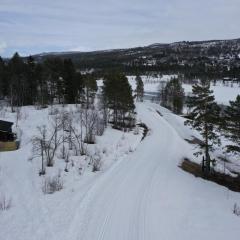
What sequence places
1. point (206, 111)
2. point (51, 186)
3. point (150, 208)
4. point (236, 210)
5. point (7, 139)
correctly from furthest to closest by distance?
1. point (7, 139)
2. point (206, 111)
3. point (51, 186)
4. point (236, 210)
5. point (150, 208)

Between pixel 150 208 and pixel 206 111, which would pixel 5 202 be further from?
pixel 206 111

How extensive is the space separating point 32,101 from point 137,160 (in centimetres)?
4980

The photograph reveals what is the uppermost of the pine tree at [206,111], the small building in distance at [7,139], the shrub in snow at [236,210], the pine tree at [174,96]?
the pine tree at [206,111]

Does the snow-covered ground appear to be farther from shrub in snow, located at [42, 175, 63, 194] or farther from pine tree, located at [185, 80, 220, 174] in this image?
pine tree, located at [185, 80, 220, 174]

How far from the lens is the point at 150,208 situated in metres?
20.6

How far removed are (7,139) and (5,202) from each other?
20170 mm

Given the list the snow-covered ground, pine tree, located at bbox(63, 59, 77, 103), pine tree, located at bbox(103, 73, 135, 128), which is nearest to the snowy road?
the snow-covered ground

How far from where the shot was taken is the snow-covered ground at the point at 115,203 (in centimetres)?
1672

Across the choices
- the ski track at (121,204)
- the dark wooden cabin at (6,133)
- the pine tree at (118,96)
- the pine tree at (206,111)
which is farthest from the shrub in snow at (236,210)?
the pine tree at (118,96)

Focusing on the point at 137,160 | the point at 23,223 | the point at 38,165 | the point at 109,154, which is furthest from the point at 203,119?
the point at 23,223

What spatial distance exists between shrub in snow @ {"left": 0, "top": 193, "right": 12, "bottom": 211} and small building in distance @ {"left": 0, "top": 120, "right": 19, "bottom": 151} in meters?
16.3

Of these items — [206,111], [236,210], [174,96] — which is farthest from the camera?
[174,96]

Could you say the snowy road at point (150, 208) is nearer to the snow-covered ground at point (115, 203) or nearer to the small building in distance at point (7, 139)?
the snow-covered ground at point (115, 203)

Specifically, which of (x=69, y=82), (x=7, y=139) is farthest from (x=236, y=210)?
(x=69, y=82)
